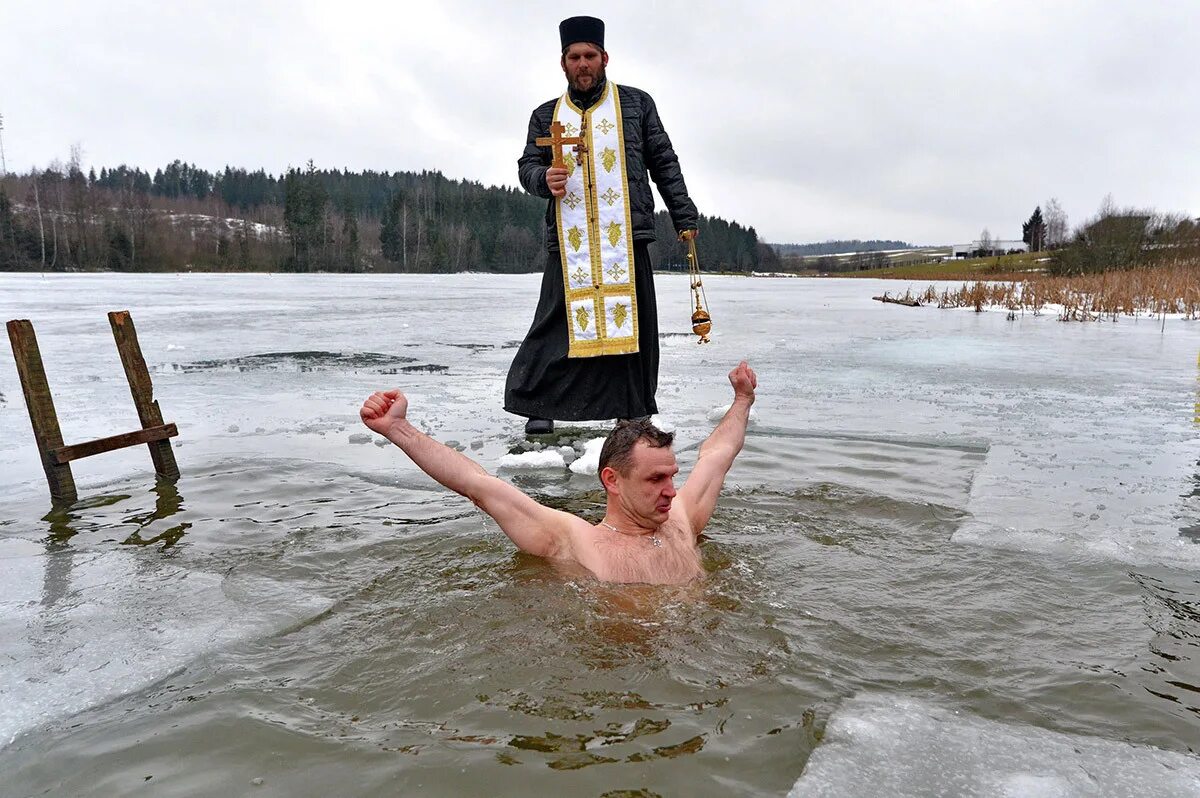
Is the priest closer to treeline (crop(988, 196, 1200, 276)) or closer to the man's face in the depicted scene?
the man's face

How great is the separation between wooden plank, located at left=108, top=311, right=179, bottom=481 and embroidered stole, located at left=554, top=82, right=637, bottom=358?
2.37m

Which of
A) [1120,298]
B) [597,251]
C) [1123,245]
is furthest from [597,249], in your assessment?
[1123,245]

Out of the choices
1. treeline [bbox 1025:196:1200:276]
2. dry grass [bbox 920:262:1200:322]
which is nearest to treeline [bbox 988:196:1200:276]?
treeline [bbox 1025:196:1200:276]

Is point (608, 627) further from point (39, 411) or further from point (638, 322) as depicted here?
point (39, 411)

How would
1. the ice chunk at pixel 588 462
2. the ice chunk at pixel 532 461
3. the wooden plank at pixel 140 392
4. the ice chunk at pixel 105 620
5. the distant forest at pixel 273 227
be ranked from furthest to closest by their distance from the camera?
the distant forest at pixel 273 227 < the ice chunk at pixel 532 461 < the ice chunk at pixel 588 462 < the wooden plank at pixel 140 392 < the ice chunk at pixel 105 620

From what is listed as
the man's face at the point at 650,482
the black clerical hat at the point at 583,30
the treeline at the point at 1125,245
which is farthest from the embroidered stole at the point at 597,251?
the treeline at the point at 1125,245

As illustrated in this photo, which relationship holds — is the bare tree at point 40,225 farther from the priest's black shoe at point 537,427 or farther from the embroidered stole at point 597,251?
the embroidered stole at point 597,251

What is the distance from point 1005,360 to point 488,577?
29.9ft

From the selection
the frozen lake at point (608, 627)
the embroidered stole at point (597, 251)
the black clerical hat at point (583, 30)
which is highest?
the black clerical hat at point (583, 30)

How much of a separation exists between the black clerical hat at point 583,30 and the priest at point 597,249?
0.07 metres

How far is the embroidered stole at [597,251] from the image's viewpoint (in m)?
5.25

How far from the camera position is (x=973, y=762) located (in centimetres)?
191

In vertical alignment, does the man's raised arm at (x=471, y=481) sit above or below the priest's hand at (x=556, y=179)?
below

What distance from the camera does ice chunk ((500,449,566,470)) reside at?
4.92 m
